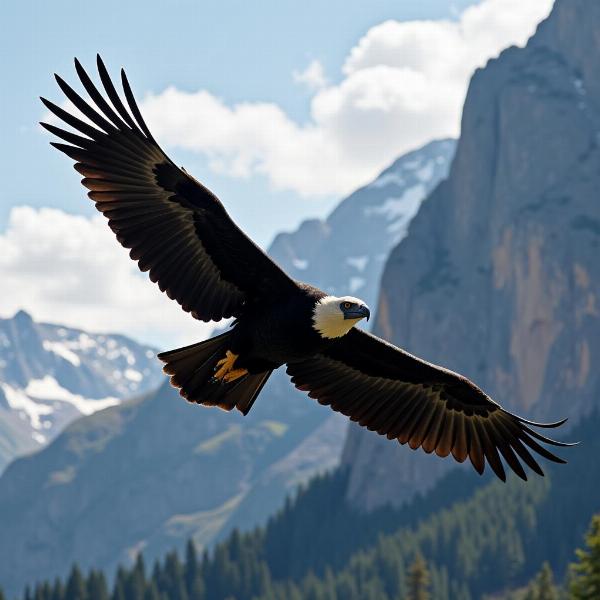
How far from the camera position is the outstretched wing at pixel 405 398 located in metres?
20.8

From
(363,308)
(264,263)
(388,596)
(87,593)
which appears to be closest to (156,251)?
(264,263)

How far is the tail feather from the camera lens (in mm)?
18875

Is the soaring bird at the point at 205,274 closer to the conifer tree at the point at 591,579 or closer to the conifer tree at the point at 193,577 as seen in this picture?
the conifer tree at the point at 591,579

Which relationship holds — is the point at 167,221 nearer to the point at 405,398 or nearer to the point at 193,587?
the point at 405,398

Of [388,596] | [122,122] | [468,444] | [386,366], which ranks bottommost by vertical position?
[468,444]

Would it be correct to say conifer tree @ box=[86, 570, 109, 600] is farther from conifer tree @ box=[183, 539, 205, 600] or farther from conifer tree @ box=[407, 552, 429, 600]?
conifer tree @ box=[407, 552, 429, 600]

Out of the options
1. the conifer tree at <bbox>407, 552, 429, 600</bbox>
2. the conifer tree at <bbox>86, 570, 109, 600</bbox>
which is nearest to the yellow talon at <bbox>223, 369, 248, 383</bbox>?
the conifer tree at <bbox>407, 552, 429, 600</bbox>

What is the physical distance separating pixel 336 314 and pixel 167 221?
10.2ft

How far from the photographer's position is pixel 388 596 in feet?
568

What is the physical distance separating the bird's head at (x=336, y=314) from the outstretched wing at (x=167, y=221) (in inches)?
35.2

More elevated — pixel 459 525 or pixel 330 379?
pixel 459 525

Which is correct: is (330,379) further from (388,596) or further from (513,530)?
(513,530)

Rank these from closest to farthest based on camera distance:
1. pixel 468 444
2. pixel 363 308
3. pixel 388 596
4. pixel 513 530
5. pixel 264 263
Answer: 1. pixel 363 308
2. pixel 264 263
3. pixel 468 444
4. pixel 388 596
5. pixel 513 530

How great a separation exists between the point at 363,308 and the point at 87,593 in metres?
139
